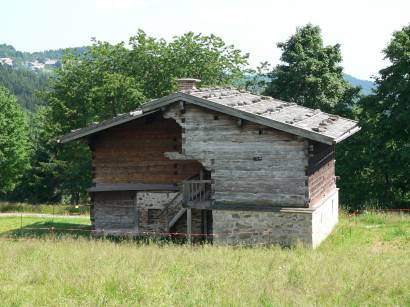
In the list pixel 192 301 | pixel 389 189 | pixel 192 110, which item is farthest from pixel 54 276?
pixel 389 189

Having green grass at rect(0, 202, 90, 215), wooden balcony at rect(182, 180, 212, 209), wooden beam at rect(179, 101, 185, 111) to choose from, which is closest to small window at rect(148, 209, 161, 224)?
wooden balcony at rect(182, 180, 212, 209)

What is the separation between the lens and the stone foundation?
1950 cm

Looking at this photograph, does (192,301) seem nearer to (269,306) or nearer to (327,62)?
(269,306)

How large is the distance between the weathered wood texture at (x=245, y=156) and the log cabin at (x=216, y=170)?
0.12 ft

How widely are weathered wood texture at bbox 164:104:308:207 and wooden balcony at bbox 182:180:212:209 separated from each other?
0.62m

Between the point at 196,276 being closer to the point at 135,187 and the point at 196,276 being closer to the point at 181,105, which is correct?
the point at 181,105

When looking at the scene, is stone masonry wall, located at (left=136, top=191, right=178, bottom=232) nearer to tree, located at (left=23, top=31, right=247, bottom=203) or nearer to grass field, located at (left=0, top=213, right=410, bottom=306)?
grass field, located at (left=0, top=213, right=410, bottom=306)

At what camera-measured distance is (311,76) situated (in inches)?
1594

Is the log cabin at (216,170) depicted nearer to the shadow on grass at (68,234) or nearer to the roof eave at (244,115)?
the roof eave at (244,115)

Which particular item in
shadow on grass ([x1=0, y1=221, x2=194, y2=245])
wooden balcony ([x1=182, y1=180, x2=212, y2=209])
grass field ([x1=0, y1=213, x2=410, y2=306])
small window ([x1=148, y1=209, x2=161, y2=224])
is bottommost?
shadow on grass ([x1=0, y1=221, x2=194, y2=245])

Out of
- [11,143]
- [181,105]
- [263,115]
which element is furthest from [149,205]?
[11,143]

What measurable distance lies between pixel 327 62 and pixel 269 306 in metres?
33.8

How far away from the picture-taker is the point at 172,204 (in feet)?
76.4

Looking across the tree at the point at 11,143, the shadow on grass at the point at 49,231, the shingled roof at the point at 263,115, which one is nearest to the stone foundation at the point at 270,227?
the shingled roof at the point at 263,115
